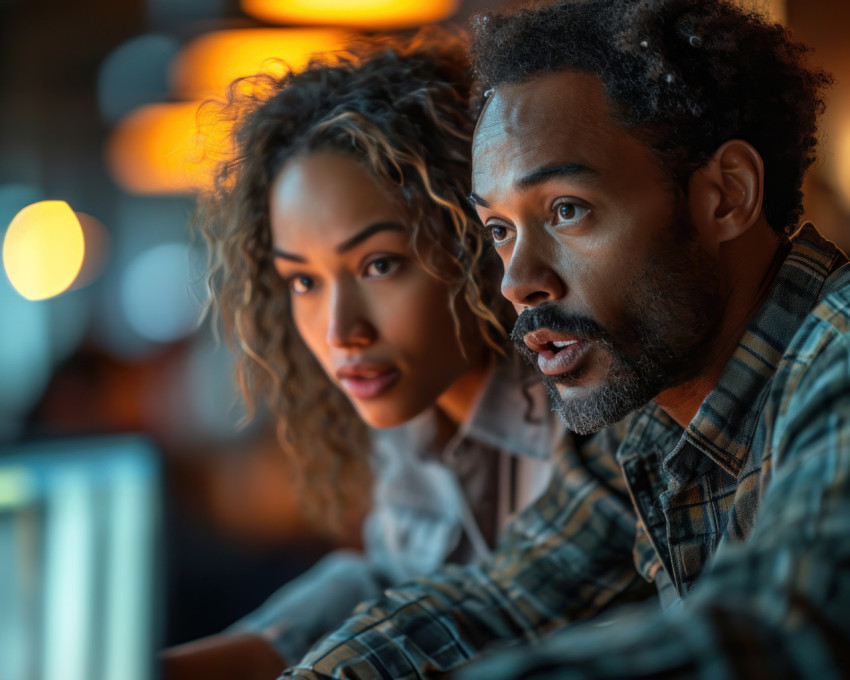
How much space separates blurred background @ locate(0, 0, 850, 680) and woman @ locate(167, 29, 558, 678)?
108 mm

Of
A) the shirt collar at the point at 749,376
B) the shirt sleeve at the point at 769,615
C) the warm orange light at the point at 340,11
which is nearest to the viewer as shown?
the shirt sleeve at the point at 769,615

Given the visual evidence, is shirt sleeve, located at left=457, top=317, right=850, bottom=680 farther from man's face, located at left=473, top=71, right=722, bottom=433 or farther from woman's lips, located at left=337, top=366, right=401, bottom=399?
woman's lips, located at left=337, top=366, right=401, bottom=399

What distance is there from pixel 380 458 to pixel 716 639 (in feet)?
3.73

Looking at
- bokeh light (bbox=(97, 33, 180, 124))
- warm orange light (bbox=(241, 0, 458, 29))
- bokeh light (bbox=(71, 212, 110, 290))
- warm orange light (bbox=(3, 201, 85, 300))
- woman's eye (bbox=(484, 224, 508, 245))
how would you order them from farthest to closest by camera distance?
bokeh light (bbox=(71, 212, 110, 290)) → bokeh light (bbox=(97, 33, 180, 124)) → warm orange light (bbox=(3, 201, 85, 300)) → warm orange light (bbox=(241, 0, 458, 29)) → woman's eye (bbox=(484, 224, 508, 245))

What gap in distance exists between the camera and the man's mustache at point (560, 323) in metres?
0.86

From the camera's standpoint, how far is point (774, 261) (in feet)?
3.00

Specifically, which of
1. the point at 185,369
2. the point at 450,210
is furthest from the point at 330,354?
the point at 185,369

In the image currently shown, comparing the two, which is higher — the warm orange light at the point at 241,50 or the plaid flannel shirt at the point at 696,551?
the warm orange light at the point at 241,50

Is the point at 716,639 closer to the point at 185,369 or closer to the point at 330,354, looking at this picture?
the point at 330,354

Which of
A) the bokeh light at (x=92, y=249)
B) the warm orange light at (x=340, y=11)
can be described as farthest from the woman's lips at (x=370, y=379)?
the bokeh light at (x=92, y=249)

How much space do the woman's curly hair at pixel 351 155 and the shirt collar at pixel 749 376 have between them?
0.39m

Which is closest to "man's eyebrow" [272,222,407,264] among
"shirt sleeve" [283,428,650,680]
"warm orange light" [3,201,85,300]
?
"shirt sleeve" [283,428,650,680]

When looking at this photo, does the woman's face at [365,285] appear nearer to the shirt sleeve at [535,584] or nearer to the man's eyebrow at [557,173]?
the shirt sleeve at [535,584]

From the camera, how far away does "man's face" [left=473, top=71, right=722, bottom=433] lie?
85 centimetres
